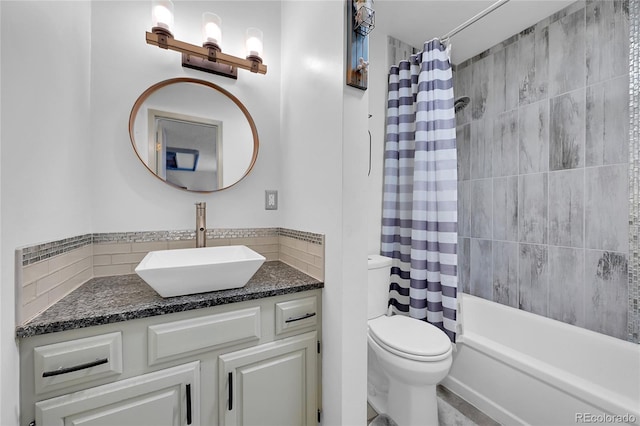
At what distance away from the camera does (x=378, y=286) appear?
5.71 feet

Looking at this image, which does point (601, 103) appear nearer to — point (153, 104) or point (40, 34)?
point (153, 104)

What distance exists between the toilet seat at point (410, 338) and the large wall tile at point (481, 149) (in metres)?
1.49

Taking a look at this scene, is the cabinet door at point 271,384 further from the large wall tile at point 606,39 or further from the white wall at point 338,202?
the large wall tile at point 606,39

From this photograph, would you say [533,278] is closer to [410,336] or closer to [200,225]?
[410,336]

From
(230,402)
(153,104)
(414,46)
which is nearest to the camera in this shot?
(230,402)

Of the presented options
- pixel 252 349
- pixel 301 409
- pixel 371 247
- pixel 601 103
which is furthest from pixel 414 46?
pixel 301 409

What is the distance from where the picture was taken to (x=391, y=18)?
75.4 inches

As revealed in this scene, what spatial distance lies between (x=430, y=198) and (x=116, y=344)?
5.85 ft

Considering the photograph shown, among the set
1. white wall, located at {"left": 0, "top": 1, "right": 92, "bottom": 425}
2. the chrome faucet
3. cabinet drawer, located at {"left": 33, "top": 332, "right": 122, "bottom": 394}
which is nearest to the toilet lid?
the chrome faucet

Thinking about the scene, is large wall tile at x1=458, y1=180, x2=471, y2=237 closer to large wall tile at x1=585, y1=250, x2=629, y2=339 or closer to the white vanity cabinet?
large wall tile at x1=585, y1=250, x2=629, y2=339

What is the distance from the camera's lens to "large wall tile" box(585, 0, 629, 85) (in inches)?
61.0

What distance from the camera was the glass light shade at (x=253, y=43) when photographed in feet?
4.74

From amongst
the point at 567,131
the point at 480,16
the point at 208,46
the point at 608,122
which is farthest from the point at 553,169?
the point at 208,46

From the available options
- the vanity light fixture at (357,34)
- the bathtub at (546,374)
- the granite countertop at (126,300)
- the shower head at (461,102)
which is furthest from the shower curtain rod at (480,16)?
the bathtub at (546,374)
